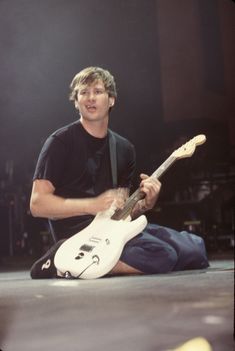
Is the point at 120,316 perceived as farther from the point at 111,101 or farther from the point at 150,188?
the point at 111,101

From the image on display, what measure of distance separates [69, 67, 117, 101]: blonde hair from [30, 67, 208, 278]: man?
11mm

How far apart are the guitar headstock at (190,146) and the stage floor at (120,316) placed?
37cm

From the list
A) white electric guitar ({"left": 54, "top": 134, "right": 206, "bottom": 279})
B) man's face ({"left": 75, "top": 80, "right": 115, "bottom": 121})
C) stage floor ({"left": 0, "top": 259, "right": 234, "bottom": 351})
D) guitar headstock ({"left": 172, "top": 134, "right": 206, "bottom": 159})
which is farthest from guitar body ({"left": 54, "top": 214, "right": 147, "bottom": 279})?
man's face ({"left": 75, "top": 80, "right": 115, "bottom": 121})

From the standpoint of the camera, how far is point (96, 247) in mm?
1209

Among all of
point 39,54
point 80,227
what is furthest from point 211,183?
point 39,54

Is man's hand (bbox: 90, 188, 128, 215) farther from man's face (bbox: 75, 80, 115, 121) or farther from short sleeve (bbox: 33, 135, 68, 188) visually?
man's face (bbox: 75, 80, 115, 121)

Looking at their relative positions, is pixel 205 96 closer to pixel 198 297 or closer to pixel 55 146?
pixel 55 146

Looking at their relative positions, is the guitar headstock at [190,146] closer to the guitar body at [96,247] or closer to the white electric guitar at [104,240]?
the white electric guitar at [104,240]

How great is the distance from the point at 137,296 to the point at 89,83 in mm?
716

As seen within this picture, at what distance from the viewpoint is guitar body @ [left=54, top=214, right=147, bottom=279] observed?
1.20 metres

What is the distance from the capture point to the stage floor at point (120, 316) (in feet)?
2.38

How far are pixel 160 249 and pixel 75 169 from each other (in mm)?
352

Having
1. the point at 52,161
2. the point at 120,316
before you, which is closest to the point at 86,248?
the point at 52,161

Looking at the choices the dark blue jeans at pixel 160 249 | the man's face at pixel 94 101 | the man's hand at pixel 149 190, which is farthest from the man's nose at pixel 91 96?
the dark blue jeans at pixel 160 249
